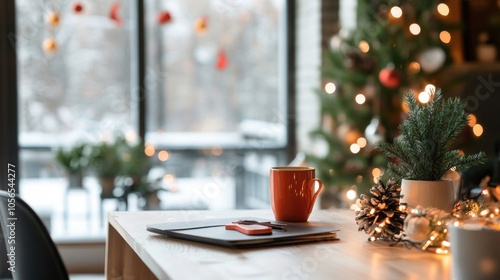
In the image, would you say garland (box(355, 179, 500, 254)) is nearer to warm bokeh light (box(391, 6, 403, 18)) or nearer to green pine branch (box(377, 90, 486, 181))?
green pine branch (box(377, 90, 486, 181))

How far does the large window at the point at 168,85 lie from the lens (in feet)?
13.3

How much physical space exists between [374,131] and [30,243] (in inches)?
100

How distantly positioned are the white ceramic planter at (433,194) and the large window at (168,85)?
9.81ft

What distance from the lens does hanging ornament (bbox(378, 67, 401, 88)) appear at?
3541 millimetres

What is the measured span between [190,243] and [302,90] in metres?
3.16

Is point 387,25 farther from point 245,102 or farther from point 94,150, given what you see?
point 94,150

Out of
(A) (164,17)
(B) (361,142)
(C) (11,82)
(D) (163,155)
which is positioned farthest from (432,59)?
(C) (11,82)

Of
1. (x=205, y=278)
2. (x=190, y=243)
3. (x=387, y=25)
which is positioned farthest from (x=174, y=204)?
(x=205, y=278)

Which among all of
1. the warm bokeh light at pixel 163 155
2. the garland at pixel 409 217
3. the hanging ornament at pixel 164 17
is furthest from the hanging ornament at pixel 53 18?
the garland at pixel 409 217

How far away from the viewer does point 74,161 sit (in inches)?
155

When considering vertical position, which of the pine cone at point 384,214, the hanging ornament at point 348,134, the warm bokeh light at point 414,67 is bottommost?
the pine cone at point 384,214

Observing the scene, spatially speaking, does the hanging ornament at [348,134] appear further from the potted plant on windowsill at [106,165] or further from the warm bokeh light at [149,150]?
the potted plant on windowsill at [106,165]

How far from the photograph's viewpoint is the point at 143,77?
13.7ft

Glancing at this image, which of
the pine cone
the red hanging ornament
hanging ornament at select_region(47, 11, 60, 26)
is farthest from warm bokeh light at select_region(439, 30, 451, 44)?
the pine cone
